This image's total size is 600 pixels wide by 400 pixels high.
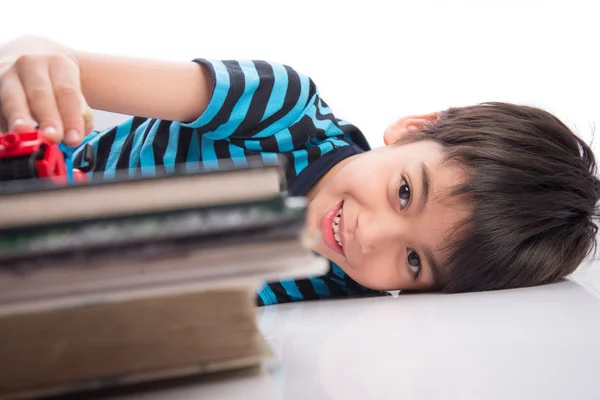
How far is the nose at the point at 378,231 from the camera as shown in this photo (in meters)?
0.76

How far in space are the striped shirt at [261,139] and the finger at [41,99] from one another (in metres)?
0.33

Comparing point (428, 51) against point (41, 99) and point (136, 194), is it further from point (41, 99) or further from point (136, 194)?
point (136, 194)

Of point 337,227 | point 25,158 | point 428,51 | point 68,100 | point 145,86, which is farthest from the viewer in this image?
point 428,51

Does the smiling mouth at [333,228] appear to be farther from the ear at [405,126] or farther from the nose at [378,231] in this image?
the ear at [405,126]

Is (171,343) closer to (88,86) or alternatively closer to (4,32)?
(88,86)

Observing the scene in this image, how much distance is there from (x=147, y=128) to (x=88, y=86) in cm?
26

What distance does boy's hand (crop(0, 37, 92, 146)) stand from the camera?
0.42 metres

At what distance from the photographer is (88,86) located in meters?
0.69

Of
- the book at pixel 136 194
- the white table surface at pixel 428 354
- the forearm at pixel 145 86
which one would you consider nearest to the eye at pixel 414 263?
the white table surface at pixel 428 354

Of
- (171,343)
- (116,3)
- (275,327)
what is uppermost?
(116,3)

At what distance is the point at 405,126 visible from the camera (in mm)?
994

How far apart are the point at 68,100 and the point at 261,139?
1.50 feet

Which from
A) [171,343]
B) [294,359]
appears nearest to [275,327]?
[294,359]

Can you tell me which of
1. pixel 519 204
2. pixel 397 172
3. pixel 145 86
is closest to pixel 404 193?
pixel 397 172
